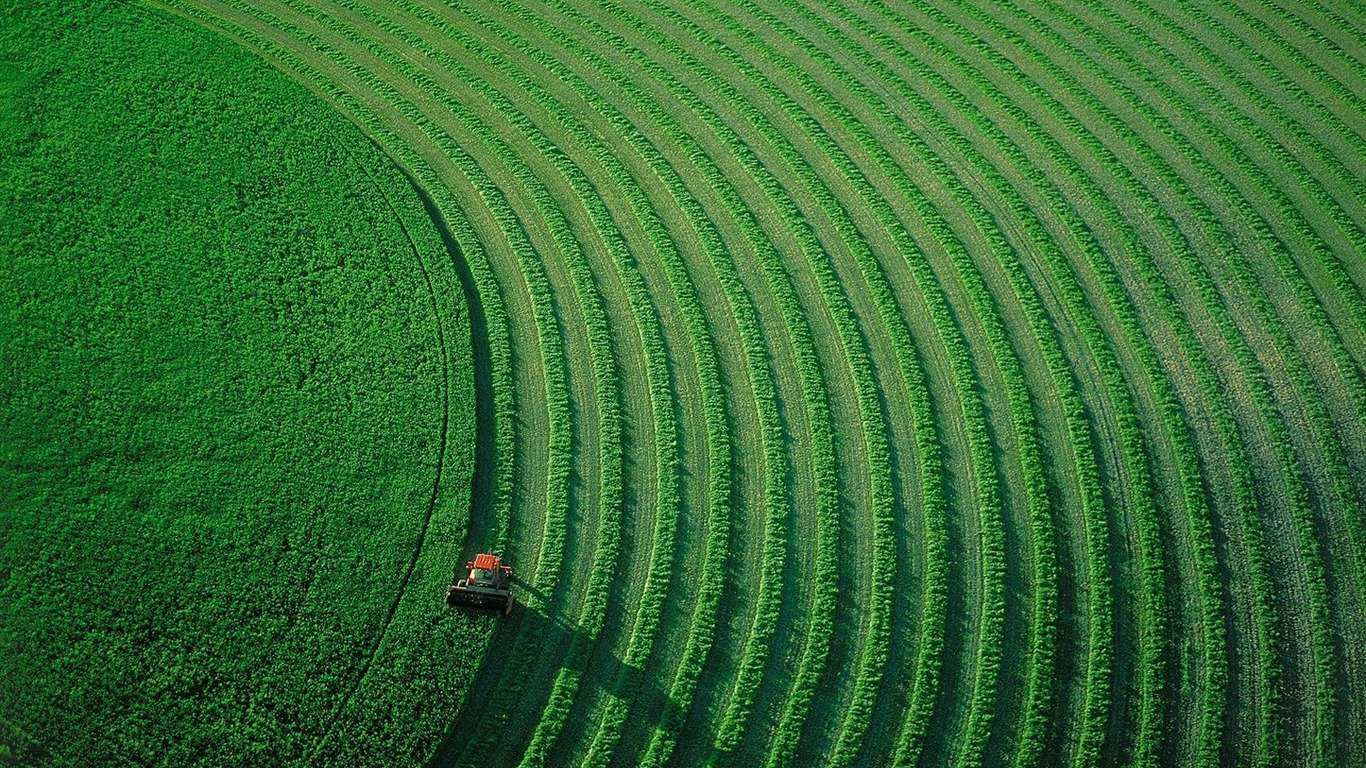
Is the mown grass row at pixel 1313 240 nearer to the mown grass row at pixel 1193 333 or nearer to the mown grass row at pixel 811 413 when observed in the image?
the mown grass row at pixel 1193 333

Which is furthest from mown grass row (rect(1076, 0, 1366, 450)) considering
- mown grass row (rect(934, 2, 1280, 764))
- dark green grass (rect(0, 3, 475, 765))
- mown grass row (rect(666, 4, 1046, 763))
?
dark green grass (rect(0, 3, 475, 765))

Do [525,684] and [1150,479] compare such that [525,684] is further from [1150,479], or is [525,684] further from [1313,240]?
[1313,240]

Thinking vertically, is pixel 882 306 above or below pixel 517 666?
above

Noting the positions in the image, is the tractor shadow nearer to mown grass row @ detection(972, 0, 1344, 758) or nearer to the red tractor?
the red tractor

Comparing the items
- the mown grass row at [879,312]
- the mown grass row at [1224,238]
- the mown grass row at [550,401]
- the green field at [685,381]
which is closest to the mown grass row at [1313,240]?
the green field at [685,381]

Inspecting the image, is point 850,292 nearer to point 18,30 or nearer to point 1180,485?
point 1180,485

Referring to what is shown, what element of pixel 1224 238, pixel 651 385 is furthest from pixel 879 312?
pixel 1224 238

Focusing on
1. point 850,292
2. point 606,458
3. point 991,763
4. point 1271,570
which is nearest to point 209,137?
point 606,458
